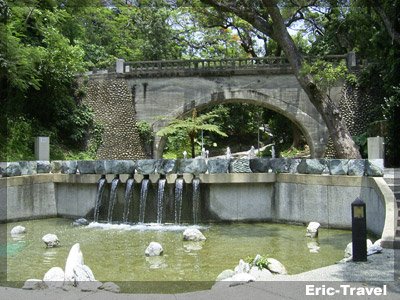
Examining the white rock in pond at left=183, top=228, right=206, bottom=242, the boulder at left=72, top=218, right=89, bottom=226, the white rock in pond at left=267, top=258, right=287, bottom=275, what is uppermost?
the white rock in pond at left=267, top=258, right=287, bottom=275

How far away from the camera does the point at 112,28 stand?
3753 cm

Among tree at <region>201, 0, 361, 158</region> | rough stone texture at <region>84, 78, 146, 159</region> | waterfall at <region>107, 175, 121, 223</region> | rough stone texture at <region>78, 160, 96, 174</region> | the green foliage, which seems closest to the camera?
the green foliage

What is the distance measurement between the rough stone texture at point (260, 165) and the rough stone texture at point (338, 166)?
1828mm

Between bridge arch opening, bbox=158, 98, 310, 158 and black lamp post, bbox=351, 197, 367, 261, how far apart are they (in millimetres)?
24951

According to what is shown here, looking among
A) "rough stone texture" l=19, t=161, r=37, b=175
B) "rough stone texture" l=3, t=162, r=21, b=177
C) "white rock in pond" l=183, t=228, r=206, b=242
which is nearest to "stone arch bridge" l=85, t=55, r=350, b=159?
"rough stone texture" l=19, t=161, r=37, b=175

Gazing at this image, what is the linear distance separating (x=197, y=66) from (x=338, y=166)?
1483 cm

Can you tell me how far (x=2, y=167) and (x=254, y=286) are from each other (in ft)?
34.2

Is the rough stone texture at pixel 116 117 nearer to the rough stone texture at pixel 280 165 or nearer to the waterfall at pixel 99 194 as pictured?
the waterfall at pixel 99 194

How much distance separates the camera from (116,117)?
2633 centimetres

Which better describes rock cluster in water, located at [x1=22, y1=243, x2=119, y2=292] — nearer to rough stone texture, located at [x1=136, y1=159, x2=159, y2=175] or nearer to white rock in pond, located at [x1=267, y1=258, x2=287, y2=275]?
white rock in pond, located at [x1=267, y1=258, x2=287, y2=275]

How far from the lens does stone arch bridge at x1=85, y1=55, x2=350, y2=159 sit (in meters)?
24.7

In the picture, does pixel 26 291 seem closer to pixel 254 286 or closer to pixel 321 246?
pixel 254 286

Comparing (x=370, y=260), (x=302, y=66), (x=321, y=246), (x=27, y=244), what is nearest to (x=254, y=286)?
(x=370, y=260)

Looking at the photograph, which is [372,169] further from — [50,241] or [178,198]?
[50,241]
